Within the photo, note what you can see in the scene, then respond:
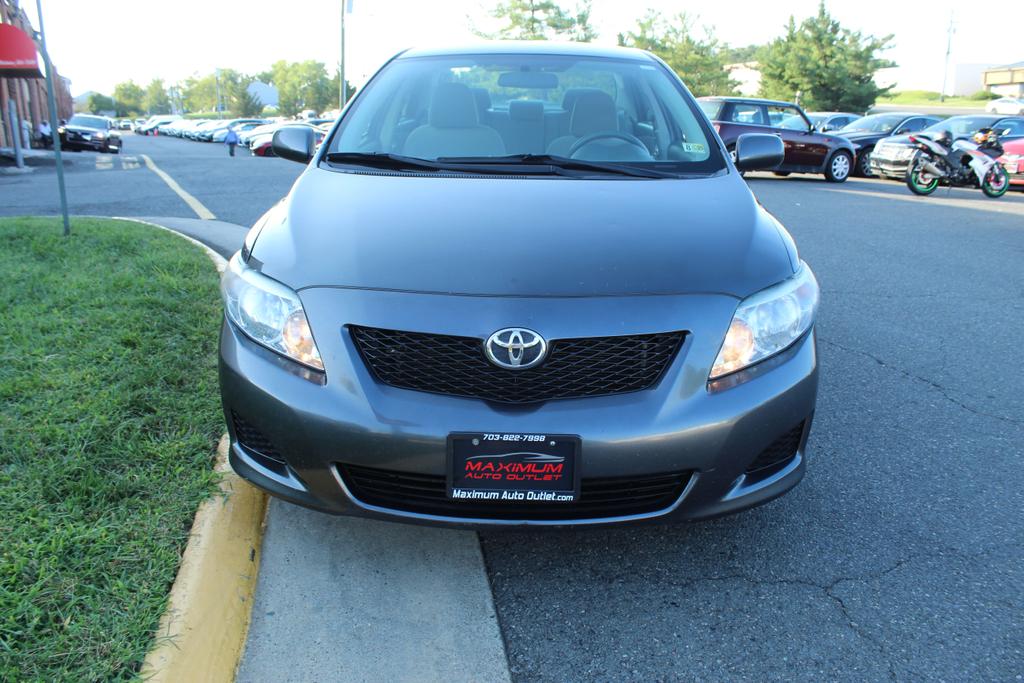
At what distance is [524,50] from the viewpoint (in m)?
3.94

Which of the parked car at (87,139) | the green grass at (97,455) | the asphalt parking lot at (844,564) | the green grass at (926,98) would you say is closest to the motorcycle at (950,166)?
the asphalt parking lot at (844,564)

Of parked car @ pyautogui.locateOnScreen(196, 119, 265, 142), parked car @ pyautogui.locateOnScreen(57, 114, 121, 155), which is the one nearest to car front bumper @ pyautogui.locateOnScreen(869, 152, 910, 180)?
parked car @ pyautogui.locateOnScreen(57, 114, 121, 155)

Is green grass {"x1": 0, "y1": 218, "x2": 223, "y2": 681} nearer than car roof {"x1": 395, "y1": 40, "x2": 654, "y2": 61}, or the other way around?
green grass {"x1": 0, "y1": 218, "x2": 223, "y2": 681}

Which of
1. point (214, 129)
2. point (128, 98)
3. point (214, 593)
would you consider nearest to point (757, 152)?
point (214, 593)

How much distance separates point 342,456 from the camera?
6.98 ft

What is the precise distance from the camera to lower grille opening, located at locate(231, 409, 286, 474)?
228 cm

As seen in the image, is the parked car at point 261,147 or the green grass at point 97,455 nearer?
the green grass at point 97,455

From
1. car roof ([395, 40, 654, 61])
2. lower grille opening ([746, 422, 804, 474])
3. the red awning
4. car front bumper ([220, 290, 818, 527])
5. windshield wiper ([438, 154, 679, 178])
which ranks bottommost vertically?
lower grille opening ([746, 422, 804, 474])

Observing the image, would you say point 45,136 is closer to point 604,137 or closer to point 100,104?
point 604,137

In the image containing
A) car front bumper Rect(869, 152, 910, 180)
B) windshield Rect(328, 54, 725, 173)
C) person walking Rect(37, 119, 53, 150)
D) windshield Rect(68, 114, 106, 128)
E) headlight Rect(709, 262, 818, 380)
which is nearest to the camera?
headlight Rect(709, 262, 818, 380)

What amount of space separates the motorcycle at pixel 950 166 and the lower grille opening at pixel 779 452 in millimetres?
13097

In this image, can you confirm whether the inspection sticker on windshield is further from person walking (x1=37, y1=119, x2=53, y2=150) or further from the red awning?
person walking (x1=37, y1=119, x2=53, y2=150)

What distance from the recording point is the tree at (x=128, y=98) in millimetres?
145250

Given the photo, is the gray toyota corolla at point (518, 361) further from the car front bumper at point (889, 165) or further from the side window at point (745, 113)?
the car front bumper at point (889, 165)
